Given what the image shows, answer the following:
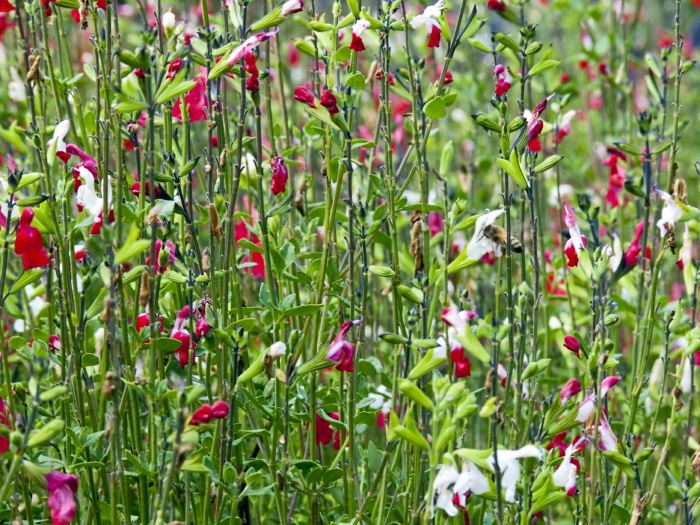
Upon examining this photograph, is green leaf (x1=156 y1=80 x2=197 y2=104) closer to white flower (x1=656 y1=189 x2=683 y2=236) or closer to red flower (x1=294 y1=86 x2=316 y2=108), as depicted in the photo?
red flower (x1=294 y1=86 x2=316 y2=108)

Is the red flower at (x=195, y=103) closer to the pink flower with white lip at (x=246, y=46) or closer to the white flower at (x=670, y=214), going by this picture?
the pink flower with white lip at (x=246, y=46)

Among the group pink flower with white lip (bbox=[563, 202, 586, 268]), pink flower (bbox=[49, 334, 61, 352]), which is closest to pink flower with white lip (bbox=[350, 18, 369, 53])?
pink flower with white lip (bbox=[563, 202, 586, 268])

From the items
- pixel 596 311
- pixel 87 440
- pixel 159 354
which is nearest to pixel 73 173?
pixel 159 354

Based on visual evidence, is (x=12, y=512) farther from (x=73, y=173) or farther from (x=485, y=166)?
(x=485, y=166)

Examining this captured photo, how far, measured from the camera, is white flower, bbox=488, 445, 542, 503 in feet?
4.54

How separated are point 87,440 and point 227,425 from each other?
0.27 m

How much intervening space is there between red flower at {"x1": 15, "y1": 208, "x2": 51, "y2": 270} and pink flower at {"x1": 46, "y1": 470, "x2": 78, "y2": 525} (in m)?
0.38

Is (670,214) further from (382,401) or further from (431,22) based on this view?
(382,401)

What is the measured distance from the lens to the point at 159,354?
1.72 m

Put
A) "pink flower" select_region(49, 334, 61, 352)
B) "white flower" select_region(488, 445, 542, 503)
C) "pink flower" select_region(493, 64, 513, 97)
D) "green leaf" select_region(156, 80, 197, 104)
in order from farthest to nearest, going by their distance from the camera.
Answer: "pink flower" select_region(49, 334, 61, 352)
"pink flower" select_region(493, 64, 513, 97)
"green leaf" select_region(156, 80, 197, 104)
"white flower" select_region(488, 445, 542, 503)

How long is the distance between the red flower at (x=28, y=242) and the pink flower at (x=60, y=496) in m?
0.38

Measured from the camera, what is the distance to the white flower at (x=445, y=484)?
1.40 metres

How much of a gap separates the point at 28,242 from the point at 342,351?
21.8 inches

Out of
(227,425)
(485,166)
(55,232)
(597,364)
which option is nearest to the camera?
(597,364)
